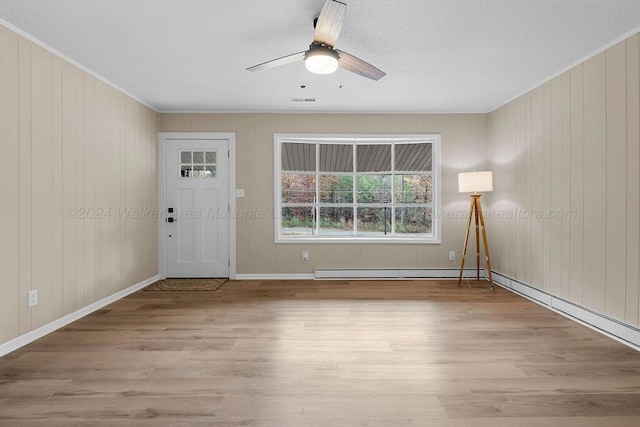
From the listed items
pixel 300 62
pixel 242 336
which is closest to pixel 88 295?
pixel 242 336

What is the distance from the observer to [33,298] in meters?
2.80

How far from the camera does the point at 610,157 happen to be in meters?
2.91

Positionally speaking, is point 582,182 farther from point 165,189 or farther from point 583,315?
point 165,189

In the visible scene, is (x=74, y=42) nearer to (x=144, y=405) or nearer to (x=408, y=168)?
(x=144, y=405)

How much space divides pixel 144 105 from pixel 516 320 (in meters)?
5.14

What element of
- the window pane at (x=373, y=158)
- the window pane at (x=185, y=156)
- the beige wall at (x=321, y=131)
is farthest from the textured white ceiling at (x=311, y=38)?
the window pane at (x=373, y=158)

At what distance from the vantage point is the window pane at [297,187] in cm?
523

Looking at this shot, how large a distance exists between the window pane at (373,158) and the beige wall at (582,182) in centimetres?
163

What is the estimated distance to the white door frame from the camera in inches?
197

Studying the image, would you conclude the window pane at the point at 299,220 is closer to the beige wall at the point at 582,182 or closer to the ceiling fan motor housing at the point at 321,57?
the beige wall at the point at 582,182

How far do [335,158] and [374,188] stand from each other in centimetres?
76

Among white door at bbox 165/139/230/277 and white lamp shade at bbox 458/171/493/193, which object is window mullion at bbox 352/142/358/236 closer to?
white lamp shade at bbox 458/171/493/193

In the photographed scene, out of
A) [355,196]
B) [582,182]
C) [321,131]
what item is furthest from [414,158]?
[582,182]

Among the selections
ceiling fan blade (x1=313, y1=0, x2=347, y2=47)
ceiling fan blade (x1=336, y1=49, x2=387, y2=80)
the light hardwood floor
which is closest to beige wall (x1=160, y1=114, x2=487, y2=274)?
the light hardwood floor
